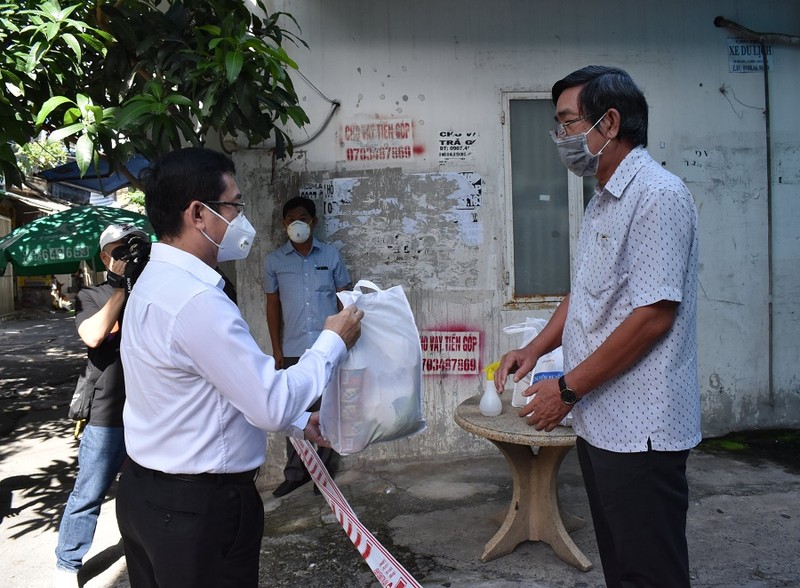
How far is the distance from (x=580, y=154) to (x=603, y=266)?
0.35 m

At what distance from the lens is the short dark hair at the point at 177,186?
1.73 meters

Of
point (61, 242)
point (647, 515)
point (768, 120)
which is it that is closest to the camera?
point (647, 515)

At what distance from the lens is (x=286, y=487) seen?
4473 millimetres

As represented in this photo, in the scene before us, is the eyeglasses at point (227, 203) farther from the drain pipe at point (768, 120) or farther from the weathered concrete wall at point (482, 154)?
the drain pipe at point (768, 120)

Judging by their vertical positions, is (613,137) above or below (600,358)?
above

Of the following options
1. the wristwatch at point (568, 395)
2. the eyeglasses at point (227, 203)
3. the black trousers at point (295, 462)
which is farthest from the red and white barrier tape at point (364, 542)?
the black trousers at point (295, 462)

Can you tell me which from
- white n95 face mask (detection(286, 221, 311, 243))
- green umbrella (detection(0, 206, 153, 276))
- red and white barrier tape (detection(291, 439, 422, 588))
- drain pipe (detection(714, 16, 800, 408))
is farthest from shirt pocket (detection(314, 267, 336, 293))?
drain pipe (detection(714, 16, 800, 408))

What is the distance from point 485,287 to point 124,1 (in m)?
2.87

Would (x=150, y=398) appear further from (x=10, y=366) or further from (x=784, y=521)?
(x=10, y=366)

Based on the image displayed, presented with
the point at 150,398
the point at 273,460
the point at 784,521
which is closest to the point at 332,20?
the point at 273,460

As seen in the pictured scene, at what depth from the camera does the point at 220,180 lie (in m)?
1.77

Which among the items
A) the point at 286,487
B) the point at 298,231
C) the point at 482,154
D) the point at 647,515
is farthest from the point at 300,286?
the point at 647,515

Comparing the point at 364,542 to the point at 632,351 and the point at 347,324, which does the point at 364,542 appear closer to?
the point at 347,324

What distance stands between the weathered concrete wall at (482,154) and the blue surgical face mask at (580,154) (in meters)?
2.81
